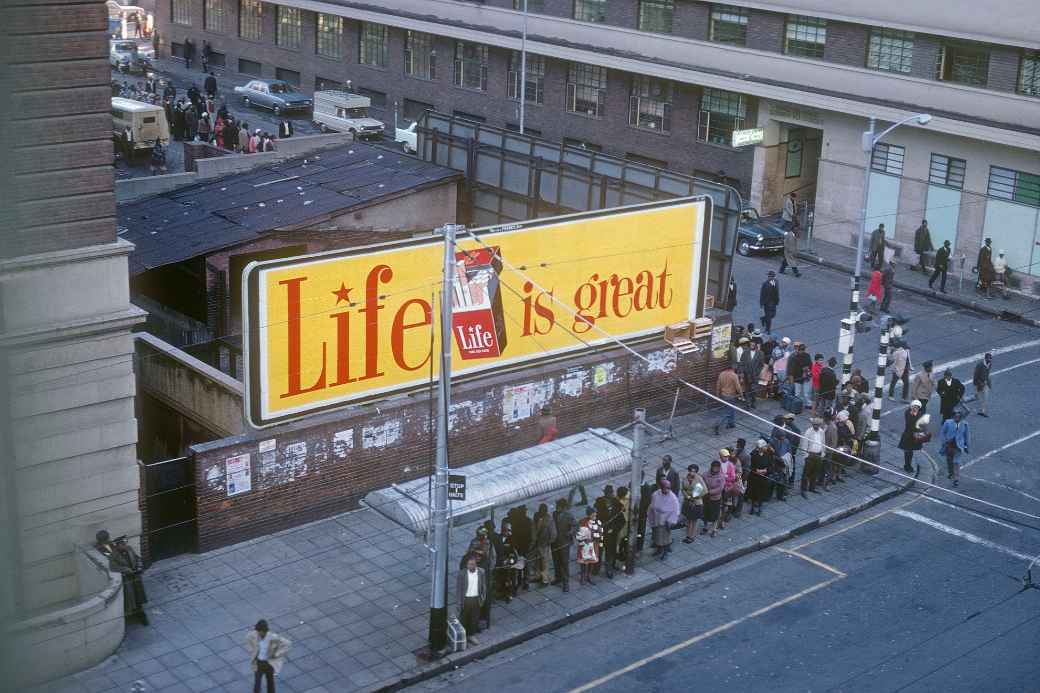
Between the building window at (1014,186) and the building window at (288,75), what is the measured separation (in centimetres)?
4123

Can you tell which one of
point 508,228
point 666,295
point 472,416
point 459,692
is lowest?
point 459,692

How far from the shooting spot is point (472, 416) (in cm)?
2566

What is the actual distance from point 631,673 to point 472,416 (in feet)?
25.9

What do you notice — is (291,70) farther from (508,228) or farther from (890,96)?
(508,228)

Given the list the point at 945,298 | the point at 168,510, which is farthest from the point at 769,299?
the point at 168,510

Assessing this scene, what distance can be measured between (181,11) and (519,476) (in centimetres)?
6452

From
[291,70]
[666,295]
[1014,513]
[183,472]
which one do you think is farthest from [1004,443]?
[291,70]

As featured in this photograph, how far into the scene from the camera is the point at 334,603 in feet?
67.4

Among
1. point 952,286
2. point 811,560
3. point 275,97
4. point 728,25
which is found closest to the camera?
point 811,560

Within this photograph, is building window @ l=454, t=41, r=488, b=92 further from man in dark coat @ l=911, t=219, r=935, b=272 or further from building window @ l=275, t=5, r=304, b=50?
man in dark coat @ l=911, t=219, r=935, b=272

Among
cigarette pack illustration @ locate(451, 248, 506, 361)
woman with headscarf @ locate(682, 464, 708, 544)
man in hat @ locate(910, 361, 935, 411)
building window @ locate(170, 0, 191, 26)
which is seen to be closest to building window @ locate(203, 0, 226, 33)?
building window @ locate(170, 0, 191, 26)

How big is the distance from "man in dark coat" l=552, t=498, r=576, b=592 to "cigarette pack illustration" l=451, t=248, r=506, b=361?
14.3 feet

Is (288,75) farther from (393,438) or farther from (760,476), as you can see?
(760,476)

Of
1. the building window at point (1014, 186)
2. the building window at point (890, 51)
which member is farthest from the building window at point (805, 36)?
the building window at point (1014, 186)
